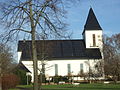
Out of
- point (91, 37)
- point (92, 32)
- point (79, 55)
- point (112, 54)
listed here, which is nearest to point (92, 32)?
point (92, 32)

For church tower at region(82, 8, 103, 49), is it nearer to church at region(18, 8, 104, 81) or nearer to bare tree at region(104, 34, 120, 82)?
church at region(18, 8, 104, 81)

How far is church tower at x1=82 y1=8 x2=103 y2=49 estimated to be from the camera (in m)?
82.1

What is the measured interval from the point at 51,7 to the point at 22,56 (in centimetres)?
6452

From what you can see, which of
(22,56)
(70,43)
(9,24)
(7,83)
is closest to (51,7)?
(9,24)

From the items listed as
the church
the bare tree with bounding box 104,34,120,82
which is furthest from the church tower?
the bare tree with bounding box 104,34,120,82

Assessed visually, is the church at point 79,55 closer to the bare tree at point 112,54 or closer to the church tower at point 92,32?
the church tower at point 92,32

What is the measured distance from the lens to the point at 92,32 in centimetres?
8212

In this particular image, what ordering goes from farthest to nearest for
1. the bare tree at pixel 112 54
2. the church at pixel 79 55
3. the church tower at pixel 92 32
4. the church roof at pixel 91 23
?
the church roof at pixel 91 23
the church tower at pixel 92 32
the church at pixel 79 55
the bare tree at pixel 112 54

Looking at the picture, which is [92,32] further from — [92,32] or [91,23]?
[91,23]

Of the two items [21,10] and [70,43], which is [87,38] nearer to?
[70,43]

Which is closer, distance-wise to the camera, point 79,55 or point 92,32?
point 79,55

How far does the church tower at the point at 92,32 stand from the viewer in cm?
8206

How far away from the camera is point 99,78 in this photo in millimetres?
69812

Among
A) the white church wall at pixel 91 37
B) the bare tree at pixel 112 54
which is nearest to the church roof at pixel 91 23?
the white church wall at pixel 91 37
